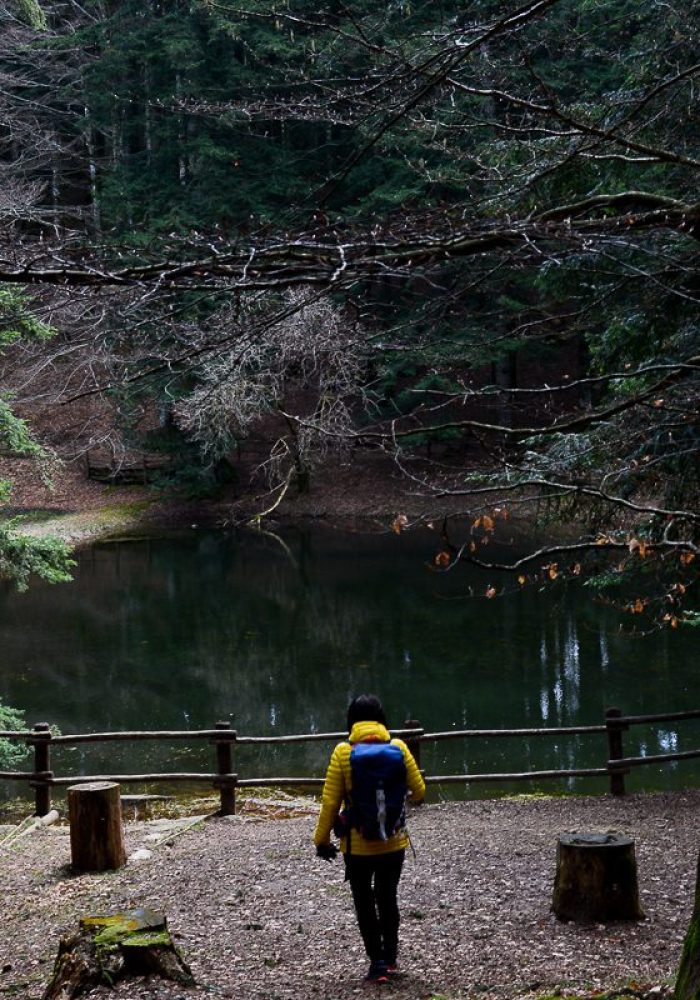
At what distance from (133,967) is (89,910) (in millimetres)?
2288

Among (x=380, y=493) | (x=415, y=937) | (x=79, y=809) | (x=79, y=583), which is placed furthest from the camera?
(x=380, y=493)

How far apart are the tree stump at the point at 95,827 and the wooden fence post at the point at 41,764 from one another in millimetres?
1981

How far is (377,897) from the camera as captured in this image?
17.4 ft

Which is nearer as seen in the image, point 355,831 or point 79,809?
point 355,831

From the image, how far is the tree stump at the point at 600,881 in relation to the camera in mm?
6117

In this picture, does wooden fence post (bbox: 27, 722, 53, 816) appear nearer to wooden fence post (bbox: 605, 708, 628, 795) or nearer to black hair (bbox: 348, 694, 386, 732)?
wooden fence post (bbox: 605, 708, 628, 795)

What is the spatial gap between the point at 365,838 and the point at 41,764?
5.84 m

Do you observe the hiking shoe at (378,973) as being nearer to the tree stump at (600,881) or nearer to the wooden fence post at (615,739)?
the tree stump at (600,881)

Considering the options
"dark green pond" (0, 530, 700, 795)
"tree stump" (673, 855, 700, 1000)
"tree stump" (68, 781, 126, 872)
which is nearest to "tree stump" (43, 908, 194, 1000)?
"tree stump" (673, 855, 700, 1000)

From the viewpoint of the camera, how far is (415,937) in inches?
245

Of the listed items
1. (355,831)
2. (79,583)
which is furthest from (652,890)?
(79,583)

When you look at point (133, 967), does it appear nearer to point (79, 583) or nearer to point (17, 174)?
point (79, 583)

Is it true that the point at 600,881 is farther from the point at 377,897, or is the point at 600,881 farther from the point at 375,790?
the point at 375,790

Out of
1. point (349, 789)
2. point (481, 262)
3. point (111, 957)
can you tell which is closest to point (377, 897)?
point (349, 789)
